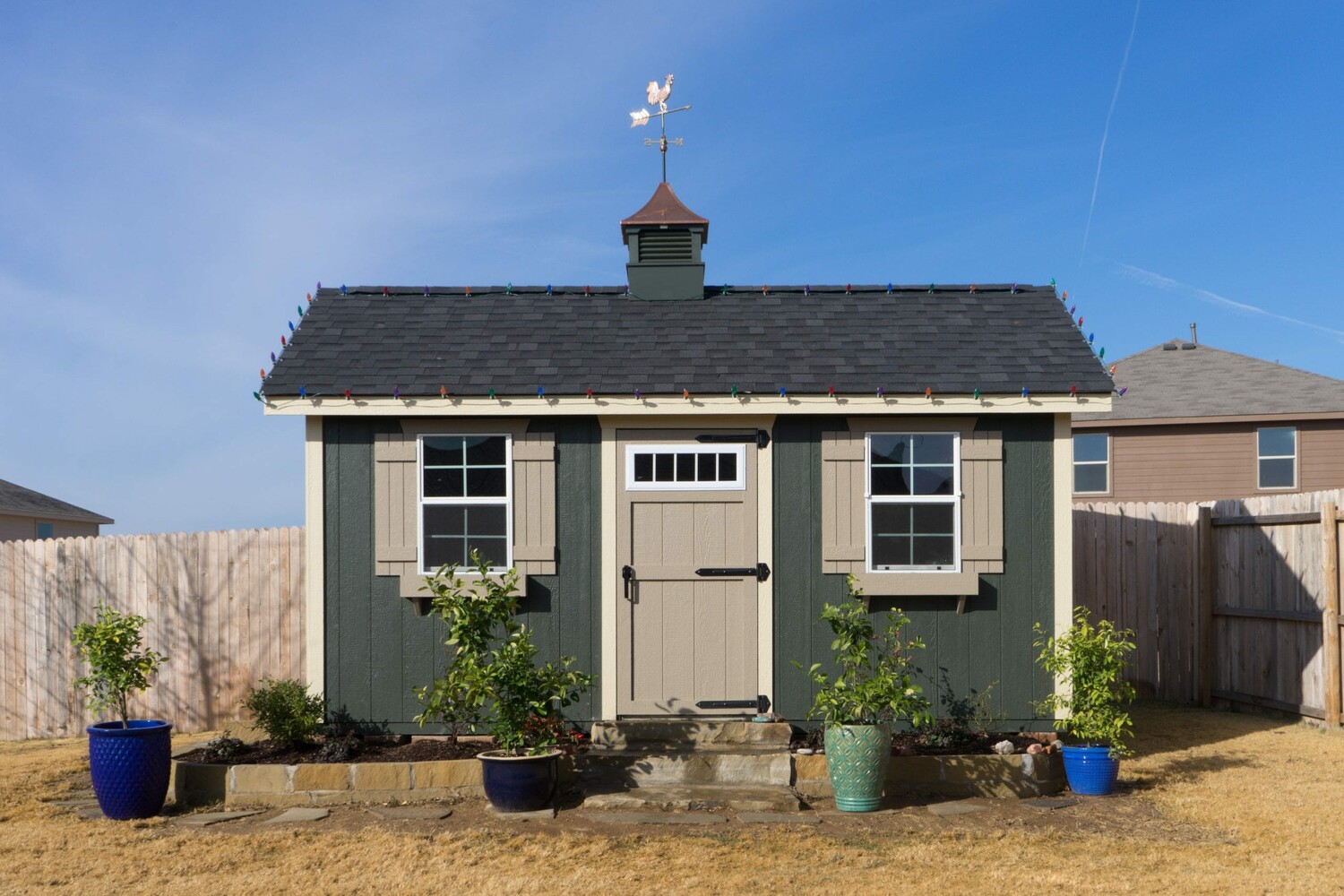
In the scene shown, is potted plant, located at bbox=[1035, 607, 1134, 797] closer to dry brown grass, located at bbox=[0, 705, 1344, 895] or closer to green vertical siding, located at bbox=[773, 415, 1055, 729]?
dry brown grass, located at bbox=[0, 705, 1344, 895]

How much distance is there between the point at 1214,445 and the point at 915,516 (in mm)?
12056

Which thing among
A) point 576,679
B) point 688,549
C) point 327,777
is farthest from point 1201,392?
point 327,777

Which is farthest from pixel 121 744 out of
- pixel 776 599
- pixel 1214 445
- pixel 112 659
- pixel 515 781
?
pixel 1214 445

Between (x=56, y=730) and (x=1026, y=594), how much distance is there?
9.06 metres

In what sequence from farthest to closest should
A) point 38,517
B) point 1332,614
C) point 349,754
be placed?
1. point 38,517
2. point 1332,614
3. point 349,754

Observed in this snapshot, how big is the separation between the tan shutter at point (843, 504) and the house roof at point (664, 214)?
2512 mm

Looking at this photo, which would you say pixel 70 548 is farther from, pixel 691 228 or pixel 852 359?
pixel 852 359

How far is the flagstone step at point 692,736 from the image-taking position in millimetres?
7848

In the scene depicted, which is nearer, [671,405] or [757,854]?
[757,854]

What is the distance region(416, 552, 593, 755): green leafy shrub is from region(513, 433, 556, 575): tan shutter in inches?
25.8

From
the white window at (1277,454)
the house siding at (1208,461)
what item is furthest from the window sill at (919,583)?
the white window at (1277,454)

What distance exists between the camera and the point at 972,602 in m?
8.23

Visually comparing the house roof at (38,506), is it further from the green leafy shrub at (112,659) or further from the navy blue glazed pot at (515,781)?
the navy blue glazed pot at (515,781)

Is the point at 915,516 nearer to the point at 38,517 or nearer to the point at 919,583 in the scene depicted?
the point at 919,583
